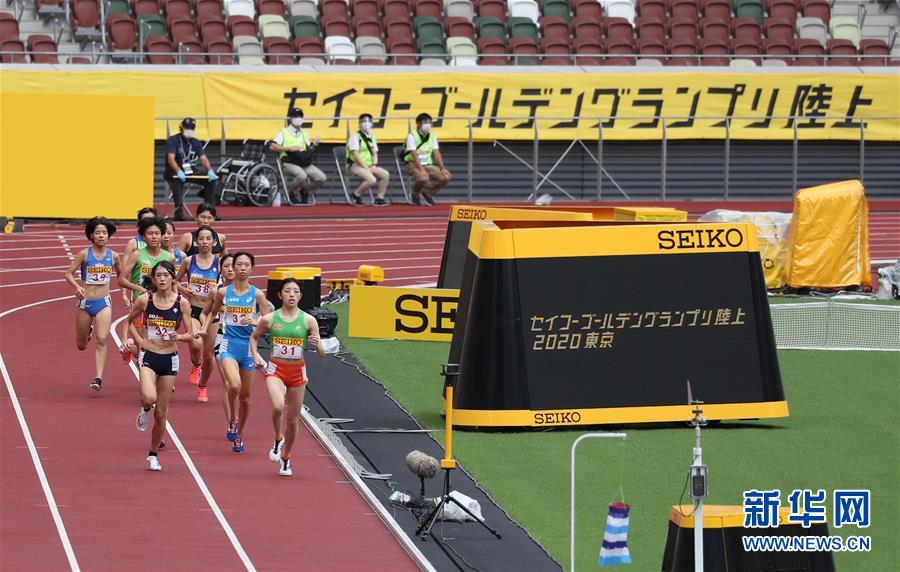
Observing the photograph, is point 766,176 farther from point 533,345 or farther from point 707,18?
point 533,345

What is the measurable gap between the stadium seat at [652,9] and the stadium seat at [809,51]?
2927mm

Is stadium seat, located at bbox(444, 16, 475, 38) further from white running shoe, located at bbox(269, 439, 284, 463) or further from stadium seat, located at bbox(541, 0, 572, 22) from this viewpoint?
white running shoe, located at bbox(269, 439, 284, 463)

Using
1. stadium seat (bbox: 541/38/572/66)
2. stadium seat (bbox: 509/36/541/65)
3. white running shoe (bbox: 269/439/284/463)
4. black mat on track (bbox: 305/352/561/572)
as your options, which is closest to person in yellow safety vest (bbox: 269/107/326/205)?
stadium seat (bbox: 509/36/541/65)

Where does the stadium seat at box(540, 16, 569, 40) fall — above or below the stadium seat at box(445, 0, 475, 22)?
below

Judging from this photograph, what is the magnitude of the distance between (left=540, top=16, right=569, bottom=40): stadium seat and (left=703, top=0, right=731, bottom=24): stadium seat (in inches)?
142

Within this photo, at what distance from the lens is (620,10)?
37.3 metres

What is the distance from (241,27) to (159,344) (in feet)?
67.8

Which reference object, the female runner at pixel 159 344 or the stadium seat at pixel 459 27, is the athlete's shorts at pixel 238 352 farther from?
the stadium seat at pixel 459 27

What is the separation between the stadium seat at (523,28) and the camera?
36.2 meters

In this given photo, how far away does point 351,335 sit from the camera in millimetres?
20719

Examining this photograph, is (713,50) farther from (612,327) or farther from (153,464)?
A: (153,464)

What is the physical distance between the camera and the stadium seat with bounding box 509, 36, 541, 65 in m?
35.2

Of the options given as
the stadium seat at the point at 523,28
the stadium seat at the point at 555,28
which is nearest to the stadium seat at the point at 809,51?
the stadium seat at the point at 555,28

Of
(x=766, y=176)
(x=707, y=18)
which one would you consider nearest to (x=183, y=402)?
(x=766, y=176)
